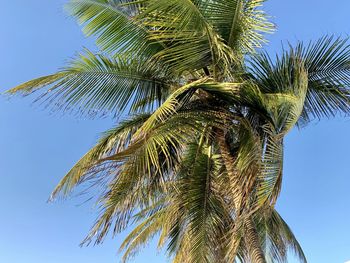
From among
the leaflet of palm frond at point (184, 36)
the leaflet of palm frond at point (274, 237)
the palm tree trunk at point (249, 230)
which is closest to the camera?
the leaflet of palm frond at point (184, 36)

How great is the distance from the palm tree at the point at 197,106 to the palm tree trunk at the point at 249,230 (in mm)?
22

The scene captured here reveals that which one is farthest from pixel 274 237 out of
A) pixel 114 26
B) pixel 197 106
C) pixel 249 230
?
pixel 114 26

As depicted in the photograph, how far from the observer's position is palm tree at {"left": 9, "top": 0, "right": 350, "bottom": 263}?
6273 millimetres

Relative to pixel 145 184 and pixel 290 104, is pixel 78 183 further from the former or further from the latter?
pixel 290 104

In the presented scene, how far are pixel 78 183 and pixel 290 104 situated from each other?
3.64 m

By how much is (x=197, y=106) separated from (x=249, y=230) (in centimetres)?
225

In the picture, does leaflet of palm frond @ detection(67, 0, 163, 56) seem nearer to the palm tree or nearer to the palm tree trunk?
the palm tree

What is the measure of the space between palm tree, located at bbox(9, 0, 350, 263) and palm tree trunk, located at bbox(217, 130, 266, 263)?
Result: 22mm

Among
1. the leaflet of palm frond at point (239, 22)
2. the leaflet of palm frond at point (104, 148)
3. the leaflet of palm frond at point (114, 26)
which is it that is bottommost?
the leaflet of palm frond at point (104, 148)

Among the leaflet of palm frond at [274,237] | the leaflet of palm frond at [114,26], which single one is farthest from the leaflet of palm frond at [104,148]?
the leaflet of palm frond at [274,237]

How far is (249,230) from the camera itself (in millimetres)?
7016

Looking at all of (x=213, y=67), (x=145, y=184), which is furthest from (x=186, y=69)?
(x=145, y=184)

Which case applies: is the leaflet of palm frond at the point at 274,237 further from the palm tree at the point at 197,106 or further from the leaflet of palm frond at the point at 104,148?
the leaflet of palm frond at the point at 104,148

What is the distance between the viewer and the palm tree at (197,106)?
20.6 ft
